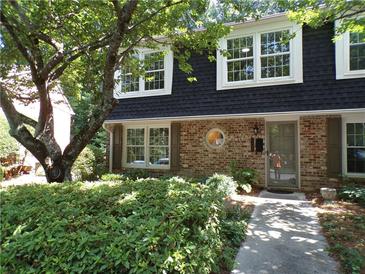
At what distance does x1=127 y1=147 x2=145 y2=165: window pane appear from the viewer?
38.7 feet

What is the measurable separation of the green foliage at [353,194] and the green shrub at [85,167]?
9.18 m

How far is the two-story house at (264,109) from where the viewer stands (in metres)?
8.42

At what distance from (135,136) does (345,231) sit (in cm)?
880

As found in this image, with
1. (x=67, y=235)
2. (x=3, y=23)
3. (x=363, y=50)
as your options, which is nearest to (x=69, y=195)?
(x=67, y=235)

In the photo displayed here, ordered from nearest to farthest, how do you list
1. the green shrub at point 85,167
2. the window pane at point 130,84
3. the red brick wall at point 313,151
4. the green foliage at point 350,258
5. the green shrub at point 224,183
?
the green foliage at point 350,258 → the green shrub at point 224,183 → the red brick wall at point 313,151 → the green shrub at point 85,167 → the window pane at point 130,84

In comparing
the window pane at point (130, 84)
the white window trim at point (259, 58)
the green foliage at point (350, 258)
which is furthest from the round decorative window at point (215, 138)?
the green foliage at point (350, 258)

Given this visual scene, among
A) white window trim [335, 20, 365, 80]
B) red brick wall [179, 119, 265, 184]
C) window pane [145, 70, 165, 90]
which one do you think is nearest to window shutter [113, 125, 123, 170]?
window pane [145, 70, 165, 90]

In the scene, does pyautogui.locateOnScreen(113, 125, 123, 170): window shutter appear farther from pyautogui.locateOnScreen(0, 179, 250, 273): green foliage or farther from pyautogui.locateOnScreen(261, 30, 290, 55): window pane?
pyautogui.locateOnScreen(0, 179, 250, 273): green foliage

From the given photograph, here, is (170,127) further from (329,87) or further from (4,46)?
(4,46)

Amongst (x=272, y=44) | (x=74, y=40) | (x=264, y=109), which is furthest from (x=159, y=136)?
(x=74, y=40)

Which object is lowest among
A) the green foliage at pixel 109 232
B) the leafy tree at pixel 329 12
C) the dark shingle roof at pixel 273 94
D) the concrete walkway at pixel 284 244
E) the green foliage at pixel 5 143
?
the concrete walkway at pixel 284 244

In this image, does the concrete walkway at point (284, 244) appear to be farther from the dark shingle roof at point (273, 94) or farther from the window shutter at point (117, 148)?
the window shutter at point (117, 148)

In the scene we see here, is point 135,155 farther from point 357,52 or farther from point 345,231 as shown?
point 357,52

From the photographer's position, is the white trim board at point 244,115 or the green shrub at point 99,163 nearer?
the white trim board at point 244,115
